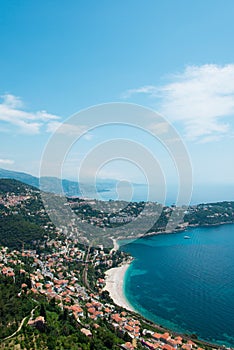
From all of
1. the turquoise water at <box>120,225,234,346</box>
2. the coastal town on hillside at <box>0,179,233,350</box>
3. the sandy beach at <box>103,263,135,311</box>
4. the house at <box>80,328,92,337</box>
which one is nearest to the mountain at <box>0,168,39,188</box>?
the coastal town on hillside at <box>0,179,233,350</box>

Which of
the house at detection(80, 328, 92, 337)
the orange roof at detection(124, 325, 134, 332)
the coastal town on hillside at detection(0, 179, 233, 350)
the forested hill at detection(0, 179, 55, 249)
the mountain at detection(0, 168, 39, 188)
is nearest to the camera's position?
the house at detection(80, 328, 92, 337)

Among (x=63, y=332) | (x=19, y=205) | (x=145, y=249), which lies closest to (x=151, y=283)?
(x=145, y=249)

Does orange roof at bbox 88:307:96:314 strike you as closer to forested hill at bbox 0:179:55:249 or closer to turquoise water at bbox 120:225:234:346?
turquoise water at bbox 120:225:234:346

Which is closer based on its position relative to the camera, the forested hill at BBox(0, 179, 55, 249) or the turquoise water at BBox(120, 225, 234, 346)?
the turquoise water at BBox(120, 225, 234, 346)

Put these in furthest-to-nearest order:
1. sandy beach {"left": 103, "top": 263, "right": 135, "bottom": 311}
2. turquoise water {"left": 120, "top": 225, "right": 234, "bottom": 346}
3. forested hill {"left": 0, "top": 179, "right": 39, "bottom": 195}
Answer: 1. forested hill {"left": 0, "top": 179, "right": 39, "bottom": 195}
2. sandy beach {"left": 103, "top": 263, "right": 135, "bottom": 311}
3. turquoise water {"left": 120, "top": 225, "right": 234, "bottom": 346}

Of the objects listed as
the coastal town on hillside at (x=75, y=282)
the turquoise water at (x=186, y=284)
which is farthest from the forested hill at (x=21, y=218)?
the turquoise water at (x=186, y=284)

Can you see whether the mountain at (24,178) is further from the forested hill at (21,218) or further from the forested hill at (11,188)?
the forested hill at (21,218)

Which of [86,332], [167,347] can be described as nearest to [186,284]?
[167,347]

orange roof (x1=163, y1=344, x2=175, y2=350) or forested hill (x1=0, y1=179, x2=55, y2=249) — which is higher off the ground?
forested hill (x1=0, y1=179, x2=55, y2=249)
